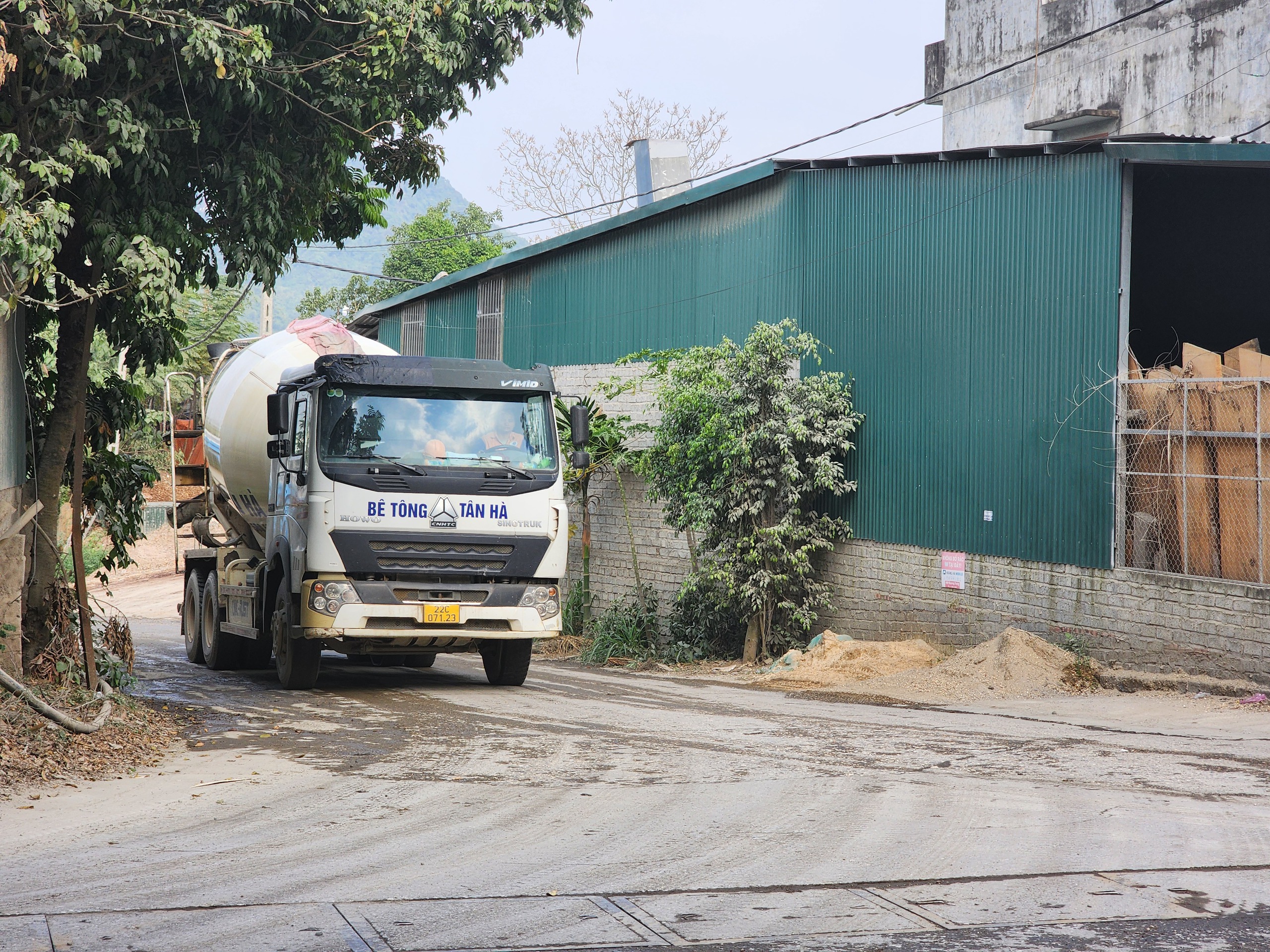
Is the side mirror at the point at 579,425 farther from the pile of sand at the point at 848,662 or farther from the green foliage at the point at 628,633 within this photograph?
the green foliage at the point at 628,633

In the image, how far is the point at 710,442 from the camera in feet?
54.3

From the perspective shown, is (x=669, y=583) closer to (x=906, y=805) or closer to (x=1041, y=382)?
(x=1041, y=382)

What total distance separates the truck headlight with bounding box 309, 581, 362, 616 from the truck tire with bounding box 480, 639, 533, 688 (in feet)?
6.43

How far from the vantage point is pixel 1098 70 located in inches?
1067

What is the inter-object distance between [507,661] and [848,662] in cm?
402

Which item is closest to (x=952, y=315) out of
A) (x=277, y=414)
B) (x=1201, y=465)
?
(x=1201, y=465)

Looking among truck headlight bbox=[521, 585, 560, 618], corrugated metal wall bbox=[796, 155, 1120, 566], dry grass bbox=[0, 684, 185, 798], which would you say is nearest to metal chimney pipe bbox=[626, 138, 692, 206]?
corrugated metal wall bbox=[796, 155, 1120, 566]

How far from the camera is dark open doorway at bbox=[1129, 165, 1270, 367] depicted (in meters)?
17.3

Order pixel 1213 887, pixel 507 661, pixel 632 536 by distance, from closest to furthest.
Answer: pixel 1213 887, pixel 507 661, pixel 632 536

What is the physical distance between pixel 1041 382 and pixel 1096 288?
117 cm

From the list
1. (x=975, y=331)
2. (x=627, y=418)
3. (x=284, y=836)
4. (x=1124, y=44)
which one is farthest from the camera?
(x=1124, y=44)

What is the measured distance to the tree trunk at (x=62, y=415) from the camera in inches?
404

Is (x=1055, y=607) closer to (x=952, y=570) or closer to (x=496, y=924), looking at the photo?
(x=952, y=570)

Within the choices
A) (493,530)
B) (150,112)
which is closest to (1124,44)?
(493,530)
